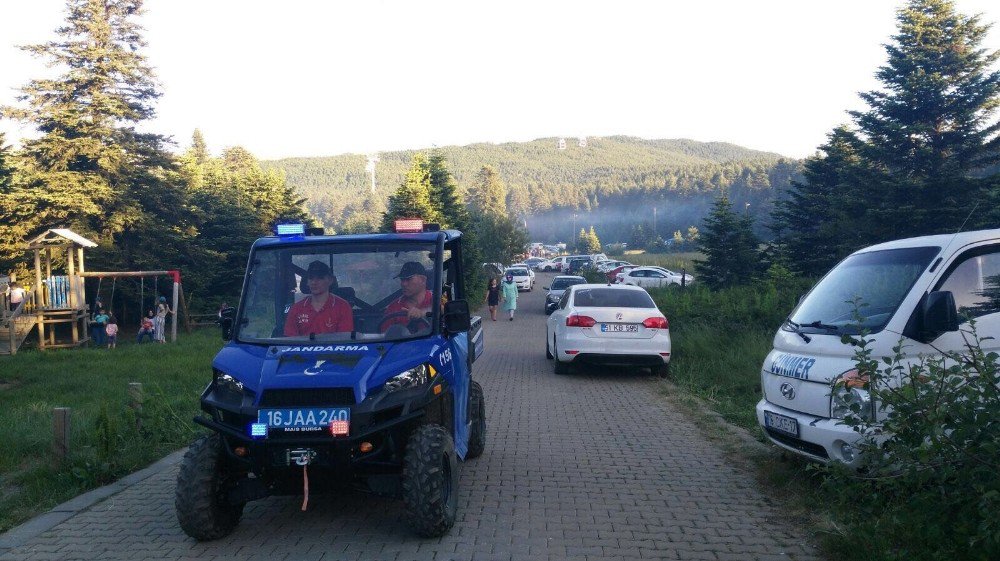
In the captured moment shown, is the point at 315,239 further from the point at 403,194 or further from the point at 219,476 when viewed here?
A: the point at 403,194

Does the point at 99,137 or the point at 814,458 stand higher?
the point at 99,137

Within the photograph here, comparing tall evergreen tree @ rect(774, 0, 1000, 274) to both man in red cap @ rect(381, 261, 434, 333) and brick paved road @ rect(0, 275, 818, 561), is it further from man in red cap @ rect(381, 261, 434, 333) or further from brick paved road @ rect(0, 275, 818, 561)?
man in red cap @ rect(381, 261, 434, 333)

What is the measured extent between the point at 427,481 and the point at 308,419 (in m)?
0.85

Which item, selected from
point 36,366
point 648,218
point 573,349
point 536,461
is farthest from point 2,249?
Answer: point 648,218

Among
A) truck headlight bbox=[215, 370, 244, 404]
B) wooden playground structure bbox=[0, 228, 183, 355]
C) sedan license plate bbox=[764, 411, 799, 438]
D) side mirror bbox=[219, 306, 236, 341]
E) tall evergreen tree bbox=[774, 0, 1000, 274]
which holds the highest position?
tall evergreen tree bbox=[774, 0, 1000, 274]

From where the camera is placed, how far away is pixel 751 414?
10023mm

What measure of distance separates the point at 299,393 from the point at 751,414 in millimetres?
6508

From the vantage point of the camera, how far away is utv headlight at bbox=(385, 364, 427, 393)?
545 cm

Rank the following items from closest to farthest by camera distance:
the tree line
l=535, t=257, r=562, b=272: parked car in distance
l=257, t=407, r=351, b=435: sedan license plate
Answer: l=257, t=407, r=351, b=435: sedan license plate
the tree line
l=535, t=257, r=562, b=272: parked car in distance

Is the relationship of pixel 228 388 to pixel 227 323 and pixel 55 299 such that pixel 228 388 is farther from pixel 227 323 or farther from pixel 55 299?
pixel 55 299

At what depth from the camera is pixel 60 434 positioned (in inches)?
307

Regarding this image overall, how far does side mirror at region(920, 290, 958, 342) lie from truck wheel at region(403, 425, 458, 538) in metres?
3.36

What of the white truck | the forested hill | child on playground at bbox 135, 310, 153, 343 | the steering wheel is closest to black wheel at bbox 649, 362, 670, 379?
the white truck

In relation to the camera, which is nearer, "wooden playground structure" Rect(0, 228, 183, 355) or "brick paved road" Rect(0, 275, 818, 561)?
"brick paved road" Rect(0, 275, 818, 561)
